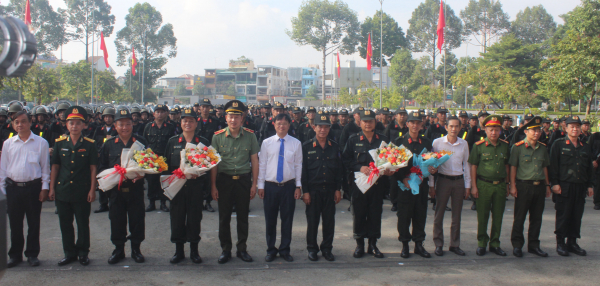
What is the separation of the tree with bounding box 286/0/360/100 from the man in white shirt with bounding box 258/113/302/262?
5587 cm

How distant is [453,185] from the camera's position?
5.78 meters

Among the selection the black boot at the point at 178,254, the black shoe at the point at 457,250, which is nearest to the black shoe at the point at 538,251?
the black shoe at the point at 457,250

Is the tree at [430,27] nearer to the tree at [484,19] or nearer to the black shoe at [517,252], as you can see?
the tree at [484,19]

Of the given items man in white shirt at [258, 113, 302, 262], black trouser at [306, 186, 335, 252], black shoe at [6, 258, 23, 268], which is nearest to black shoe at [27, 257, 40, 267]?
black shoe at [6, 258, 23, 268]

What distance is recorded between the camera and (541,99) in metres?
41.4

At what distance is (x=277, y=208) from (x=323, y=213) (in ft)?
2.03

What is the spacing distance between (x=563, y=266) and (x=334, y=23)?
58.4 meters

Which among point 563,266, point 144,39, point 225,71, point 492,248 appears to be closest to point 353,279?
point 492,248

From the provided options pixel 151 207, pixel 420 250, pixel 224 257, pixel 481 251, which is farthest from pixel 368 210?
pixel 151 207

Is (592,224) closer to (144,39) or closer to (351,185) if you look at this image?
(351,185)

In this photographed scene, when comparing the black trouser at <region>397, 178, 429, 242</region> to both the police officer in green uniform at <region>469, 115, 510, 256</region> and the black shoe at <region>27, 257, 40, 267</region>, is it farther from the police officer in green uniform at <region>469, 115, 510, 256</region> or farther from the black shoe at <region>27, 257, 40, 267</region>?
the black shoe at <region>27, 257, 40, 267</region>

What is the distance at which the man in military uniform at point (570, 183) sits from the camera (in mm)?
5840

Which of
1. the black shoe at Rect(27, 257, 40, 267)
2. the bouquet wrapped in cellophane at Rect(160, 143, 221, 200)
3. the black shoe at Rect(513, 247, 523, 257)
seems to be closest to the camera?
the bouquet wrapped in cellophane at Rect(160, 143, 221, 200)

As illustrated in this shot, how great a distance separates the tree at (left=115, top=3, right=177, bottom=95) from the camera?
55969 mm
